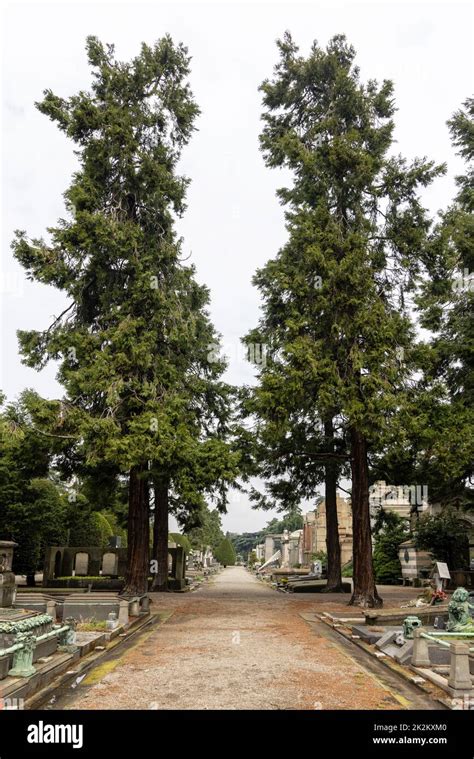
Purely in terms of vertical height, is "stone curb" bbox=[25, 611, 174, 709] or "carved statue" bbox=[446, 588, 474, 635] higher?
"carved statue" bbox=[446, 588, 474, 635]

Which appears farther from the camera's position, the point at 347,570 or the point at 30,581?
the point at 347,570

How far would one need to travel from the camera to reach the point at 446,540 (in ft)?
93.5

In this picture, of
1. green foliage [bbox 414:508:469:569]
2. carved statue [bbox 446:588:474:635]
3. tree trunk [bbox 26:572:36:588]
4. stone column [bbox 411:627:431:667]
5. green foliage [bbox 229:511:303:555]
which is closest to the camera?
stone column [bbox 411:627:431:667]

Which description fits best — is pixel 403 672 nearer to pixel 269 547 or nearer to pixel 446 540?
pixel 446 540

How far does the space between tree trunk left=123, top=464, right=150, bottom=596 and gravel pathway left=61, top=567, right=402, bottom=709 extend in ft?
13.5

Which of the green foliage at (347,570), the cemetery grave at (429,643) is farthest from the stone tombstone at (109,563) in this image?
the green foliage at (347,570)

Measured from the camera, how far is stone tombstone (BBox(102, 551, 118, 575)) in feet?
88.1

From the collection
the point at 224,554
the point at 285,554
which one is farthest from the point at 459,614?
the point at 224,554

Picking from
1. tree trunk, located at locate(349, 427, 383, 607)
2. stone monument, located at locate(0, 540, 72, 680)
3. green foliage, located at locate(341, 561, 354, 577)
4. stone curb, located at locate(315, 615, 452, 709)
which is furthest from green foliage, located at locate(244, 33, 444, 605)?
green foliage, located at locate(341, 561, 354, 577)

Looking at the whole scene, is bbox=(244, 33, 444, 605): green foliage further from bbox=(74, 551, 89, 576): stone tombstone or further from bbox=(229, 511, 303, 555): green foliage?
bbox=(229, 511, 303, 555): green foliage

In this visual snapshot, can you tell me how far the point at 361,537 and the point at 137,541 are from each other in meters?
7.04

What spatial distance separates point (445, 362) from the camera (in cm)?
2183

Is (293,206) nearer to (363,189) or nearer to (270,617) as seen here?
(363,189)
